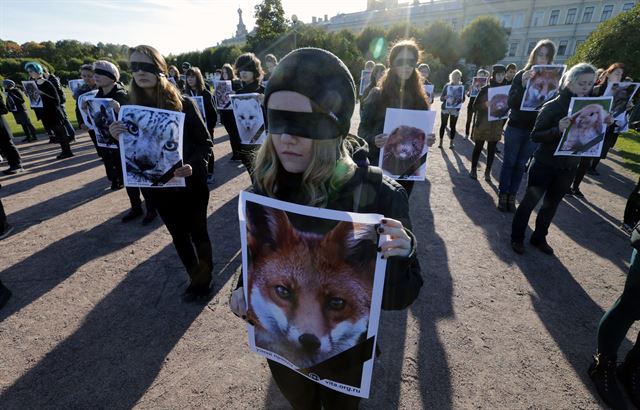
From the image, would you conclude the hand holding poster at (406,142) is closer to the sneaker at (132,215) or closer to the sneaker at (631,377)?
the sneaker at (631,377)

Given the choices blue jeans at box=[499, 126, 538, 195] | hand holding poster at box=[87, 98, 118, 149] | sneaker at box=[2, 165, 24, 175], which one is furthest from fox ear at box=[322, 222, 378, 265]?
sneaker at box=[2, 165, 24, 175]

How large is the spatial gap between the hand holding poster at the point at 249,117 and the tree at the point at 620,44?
13.4 m

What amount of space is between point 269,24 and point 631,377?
129ft

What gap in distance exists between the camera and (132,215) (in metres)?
5.53

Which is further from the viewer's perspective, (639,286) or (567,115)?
(567,115)

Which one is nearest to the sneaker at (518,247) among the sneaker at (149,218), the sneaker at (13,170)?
the sneaker at (149,218)

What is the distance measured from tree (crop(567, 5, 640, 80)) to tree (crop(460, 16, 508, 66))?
4201cm

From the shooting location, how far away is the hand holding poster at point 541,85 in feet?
14.6

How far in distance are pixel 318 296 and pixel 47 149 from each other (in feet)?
44.3

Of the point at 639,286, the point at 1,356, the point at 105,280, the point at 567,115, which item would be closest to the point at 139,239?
the point at 105,280

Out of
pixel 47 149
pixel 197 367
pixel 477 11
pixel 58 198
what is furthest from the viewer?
pixel 477 11

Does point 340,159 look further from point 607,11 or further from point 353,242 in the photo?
point 607,11

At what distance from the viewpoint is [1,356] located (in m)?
2.92

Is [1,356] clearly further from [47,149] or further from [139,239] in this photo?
[47,149]
